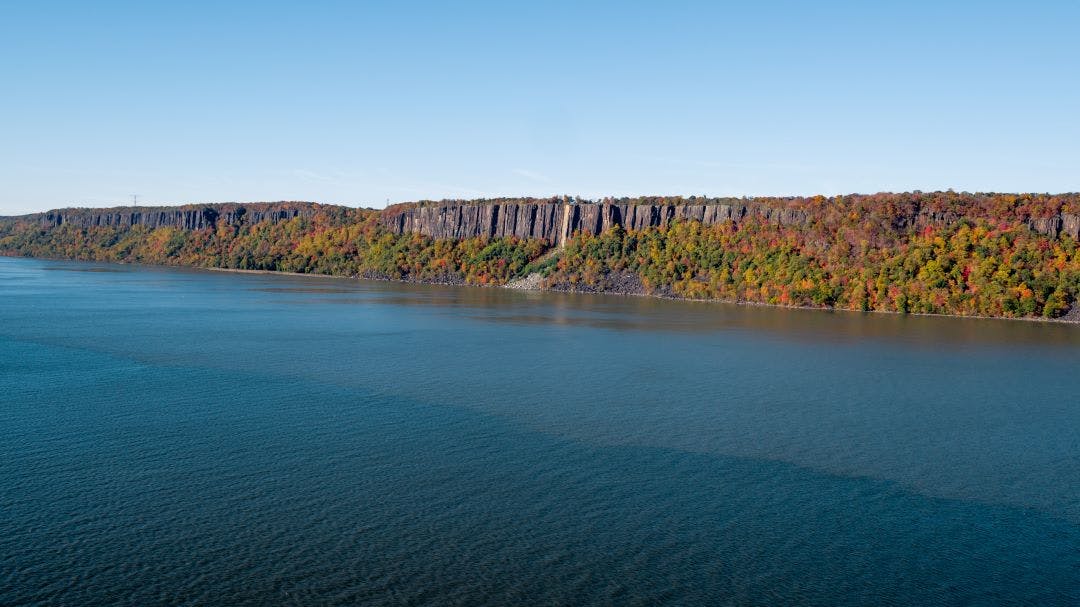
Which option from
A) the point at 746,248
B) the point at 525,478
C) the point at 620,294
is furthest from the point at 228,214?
the point at 525,478

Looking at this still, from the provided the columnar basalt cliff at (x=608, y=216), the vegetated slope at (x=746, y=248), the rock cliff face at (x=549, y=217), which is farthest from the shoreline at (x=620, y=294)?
the rock cliff face at (x=549, y=217)

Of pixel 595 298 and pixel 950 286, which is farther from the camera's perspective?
pixel 595 298

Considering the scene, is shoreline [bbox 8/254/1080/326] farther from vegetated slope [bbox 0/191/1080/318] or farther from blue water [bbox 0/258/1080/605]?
blue water [bbox 0/258/1080/605]

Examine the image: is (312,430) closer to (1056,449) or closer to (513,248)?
(1056,449)

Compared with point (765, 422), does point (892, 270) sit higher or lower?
higher

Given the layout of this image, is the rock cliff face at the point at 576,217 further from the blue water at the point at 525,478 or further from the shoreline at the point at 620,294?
the blue water at the point at 525,478

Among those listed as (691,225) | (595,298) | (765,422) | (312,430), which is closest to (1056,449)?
(765,422)
